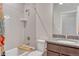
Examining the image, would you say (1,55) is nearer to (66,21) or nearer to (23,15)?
(23,15)

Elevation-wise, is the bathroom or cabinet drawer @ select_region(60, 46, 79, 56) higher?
the bathroom

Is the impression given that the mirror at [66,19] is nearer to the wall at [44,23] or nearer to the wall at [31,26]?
the wall at [44,23]

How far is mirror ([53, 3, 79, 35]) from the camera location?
123 centimetres

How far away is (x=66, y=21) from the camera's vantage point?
4.17ft

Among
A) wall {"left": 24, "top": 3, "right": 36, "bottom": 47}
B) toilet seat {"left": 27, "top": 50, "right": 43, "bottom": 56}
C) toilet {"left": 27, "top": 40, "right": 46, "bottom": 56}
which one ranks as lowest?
toilet seat {"left": 27, "top": 50, "right": 43, "bottom": 56}

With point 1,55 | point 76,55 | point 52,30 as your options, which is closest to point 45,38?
point 52,30

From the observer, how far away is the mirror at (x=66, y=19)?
1.23 m

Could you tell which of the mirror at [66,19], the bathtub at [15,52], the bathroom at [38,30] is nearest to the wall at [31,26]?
the bathroom at [38,30]

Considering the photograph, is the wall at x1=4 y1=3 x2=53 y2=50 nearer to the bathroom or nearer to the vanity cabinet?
the bathroom

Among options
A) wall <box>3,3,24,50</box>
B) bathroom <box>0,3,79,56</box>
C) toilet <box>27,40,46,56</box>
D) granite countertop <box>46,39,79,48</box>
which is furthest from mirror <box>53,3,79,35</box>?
wall <box>3,3,24,50</box>

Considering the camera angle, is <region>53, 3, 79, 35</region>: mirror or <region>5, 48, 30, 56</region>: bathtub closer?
<region>5, 48, 30, 56</region>: bathtub

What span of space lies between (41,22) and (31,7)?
204 mm

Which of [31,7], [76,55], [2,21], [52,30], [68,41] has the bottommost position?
[76,55]

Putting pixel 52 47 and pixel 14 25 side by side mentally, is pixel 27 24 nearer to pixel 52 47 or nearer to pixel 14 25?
pixel 14 25
